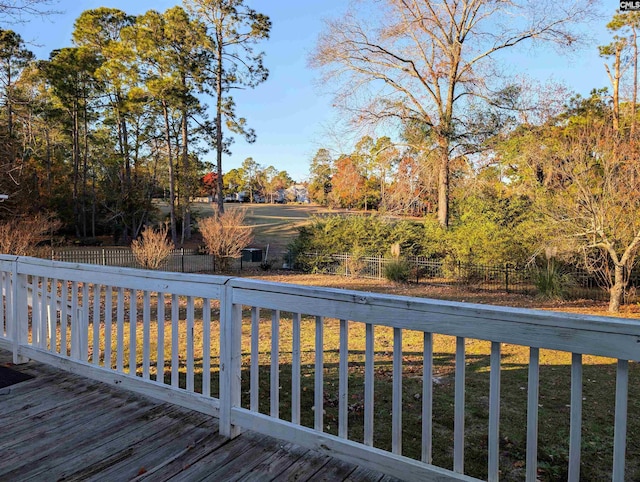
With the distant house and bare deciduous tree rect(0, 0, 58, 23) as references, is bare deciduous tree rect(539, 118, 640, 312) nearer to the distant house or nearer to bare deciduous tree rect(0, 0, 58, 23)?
bare deciduous tree rect(0, 0, 58, 23)

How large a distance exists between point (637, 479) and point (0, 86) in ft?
41.9

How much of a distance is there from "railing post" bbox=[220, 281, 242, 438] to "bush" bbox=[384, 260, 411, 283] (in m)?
11.8

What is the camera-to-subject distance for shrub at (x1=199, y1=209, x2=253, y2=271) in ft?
50.1

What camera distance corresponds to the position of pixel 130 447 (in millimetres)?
1998

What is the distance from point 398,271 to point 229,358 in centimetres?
1185

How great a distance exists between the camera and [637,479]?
8.39ft

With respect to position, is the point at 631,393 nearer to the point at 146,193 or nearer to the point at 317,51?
the point at 317,51

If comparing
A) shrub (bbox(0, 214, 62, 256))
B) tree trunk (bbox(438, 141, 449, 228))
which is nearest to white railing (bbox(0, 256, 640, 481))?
shrub (bbox(0, 214, 62, 256))

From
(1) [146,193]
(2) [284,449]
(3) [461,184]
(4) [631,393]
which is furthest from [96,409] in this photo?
(1) [146,193]

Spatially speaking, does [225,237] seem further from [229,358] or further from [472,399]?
[229,358]

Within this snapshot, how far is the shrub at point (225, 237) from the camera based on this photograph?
15281 mm

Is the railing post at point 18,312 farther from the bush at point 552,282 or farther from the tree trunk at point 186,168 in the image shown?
the tree trunk at point 186,168

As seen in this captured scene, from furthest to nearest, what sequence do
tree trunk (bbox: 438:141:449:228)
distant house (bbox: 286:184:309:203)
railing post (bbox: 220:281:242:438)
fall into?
distant house (bbox: 286:184:309:203), tree trunk (bbox: 438:141:449:228), railing post (bbox: 220:281:242:438)

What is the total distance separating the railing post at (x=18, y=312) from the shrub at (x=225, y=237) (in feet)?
39.7
